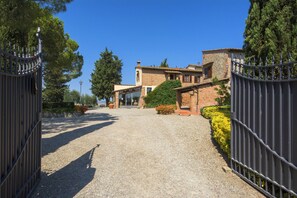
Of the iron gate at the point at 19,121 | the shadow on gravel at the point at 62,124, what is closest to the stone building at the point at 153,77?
the shadow on gravel at the point at 62,124

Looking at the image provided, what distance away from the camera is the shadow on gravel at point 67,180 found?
16.5 ft

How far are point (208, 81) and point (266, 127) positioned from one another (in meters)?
17.6

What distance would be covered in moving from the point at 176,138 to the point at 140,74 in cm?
2995

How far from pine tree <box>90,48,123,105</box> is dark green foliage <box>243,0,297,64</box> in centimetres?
4993

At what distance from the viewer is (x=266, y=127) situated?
189 inches

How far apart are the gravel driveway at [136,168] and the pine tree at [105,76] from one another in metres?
47.0

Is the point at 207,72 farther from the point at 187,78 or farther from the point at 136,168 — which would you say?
the point at 136,168

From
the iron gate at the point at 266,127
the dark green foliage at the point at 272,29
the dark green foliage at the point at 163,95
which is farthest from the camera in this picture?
the dark green foliage at the point at 163,95

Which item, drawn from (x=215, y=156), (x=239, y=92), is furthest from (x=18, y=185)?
(x=215, y=156)

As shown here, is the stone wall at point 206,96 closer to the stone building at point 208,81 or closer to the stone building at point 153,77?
the stone building at point 208,81

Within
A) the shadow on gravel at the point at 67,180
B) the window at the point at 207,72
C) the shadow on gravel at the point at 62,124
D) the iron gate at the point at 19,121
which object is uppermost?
the window at the point at 207,72

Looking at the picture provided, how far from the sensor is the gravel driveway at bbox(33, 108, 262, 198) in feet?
16.8

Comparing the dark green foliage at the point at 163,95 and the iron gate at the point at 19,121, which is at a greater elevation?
the dark green foliage at the point at 163,95

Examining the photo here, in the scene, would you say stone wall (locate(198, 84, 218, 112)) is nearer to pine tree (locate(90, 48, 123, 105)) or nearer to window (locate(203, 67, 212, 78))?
window (locate(203, 67, 212, 78))
